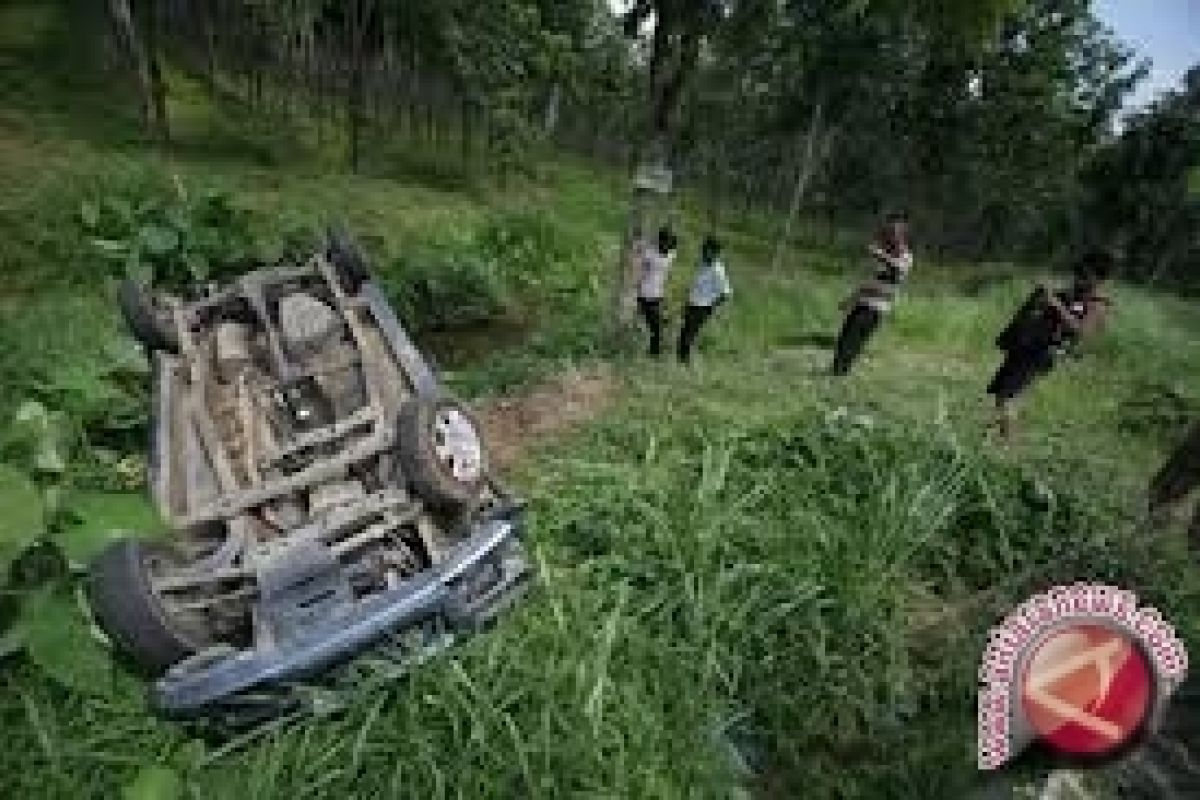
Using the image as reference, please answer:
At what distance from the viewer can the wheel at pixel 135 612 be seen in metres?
5.00

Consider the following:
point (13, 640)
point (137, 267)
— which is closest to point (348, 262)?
point (13, 640)

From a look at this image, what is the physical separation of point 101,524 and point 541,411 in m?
4.54

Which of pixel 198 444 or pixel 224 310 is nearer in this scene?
pixel 198 444

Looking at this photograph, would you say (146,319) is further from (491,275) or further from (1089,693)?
(491,275)

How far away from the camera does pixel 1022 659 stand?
2.39 meters

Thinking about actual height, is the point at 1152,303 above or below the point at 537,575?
below

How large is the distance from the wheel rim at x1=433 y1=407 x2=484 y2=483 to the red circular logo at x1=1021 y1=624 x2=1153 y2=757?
3.93 meters

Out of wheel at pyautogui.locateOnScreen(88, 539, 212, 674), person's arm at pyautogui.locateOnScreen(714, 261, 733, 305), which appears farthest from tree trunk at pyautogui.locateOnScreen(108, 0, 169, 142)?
wheel at pyautogui.locateOnScreen(88, 539, 212, 674)

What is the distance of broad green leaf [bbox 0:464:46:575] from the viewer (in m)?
4.78

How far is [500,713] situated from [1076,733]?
129 inches

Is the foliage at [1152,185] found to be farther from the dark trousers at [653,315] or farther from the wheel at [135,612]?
the wheel at [135,612]

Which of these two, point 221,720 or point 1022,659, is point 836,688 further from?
point 1022,659

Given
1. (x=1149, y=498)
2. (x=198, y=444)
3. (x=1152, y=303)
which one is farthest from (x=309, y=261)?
(x=1152, y=303)

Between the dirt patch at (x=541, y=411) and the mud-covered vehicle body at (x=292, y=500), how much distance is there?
1.52 m
